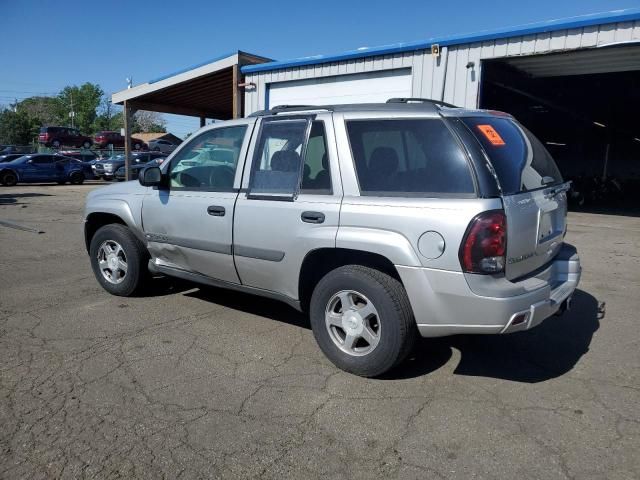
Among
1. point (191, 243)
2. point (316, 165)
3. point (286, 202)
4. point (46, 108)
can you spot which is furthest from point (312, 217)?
point (46, 108)

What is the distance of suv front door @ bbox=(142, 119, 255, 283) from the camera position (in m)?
4.43

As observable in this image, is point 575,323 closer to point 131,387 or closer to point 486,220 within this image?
point 486,220

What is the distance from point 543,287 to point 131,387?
9.11 feet

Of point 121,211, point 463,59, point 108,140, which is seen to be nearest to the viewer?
point 121,211

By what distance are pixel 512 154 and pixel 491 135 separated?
0.66 ft

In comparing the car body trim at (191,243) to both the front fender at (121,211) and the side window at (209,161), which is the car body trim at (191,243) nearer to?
the front fender at (121,211)

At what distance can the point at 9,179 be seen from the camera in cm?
2317

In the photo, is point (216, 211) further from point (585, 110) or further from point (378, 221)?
point (585, 110)

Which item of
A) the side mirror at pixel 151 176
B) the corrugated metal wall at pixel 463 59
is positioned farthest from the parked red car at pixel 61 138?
the side mirror at pixel 151 176

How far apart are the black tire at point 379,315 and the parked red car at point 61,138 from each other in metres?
45.8

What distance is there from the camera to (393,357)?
3.50 meters

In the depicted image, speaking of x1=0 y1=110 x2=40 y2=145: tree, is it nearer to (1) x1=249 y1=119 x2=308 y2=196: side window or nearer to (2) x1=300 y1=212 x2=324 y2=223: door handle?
(1) x1=249 y1=119 x2=308 y2=196: side window

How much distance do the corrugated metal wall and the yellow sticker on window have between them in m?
6.93

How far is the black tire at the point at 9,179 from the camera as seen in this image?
75.3 ft
